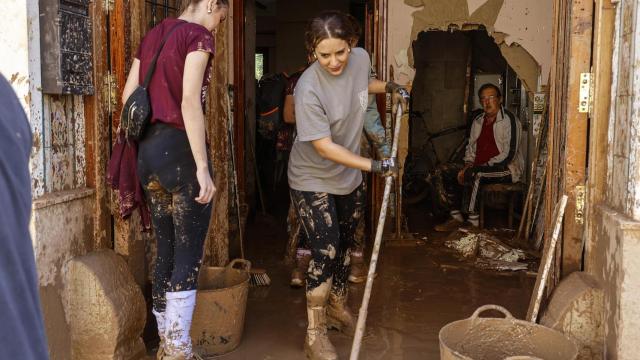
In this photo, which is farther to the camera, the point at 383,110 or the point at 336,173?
the point at 383,110

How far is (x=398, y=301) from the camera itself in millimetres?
4926

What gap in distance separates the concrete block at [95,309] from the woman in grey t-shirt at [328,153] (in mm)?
1019

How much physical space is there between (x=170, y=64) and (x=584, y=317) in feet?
7.81

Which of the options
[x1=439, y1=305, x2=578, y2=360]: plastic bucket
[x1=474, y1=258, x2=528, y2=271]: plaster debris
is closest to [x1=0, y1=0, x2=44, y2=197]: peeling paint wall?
[x1=439, y1=305, x2=578, y2=360]: plastic bucket

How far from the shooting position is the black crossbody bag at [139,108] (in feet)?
10.4

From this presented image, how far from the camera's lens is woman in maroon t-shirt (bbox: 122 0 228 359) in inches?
123

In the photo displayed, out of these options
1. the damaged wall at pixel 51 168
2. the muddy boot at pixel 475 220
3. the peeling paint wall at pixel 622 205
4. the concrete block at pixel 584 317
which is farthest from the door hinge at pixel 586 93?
the muddy boot at pixel 475 220

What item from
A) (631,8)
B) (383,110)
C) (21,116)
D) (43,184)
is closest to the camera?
(21,116)

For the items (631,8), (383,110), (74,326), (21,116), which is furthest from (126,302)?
(383,110)

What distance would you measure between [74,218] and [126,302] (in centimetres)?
52

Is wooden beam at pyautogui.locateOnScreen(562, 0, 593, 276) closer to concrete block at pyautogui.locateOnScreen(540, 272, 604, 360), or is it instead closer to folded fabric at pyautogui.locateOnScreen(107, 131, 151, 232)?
concrete block at pyautogui.locateOnScreen(540, 272, 604, 360)

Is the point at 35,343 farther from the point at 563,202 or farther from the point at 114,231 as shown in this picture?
the point at 563,202

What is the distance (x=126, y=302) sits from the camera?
3613mm

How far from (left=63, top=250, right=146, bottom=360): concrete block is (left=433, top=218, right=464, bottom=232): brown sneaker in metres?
4.65
